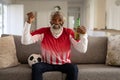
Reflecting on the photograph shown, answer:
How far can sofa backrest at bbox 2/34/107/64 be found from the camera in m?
2.88

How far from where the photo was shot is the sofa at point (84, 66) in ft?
7.91

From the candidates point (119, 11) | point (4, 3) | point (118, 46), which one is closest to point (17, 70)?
point (118, 46)

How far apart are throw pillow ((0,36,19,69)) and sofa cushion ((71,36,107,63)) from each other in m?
0.76

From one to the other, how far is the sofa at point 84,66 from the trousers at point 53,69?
0.05 m

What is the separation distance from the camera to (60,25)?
8.66 feet

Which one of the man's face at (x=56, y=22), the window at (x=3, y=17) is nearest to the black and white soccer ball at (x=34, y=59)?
the man's face at (x=56, y=22)

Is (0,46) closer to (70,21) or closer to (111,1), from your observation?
(111,1)

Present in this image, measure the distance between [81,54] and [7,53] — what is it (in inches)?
37.1

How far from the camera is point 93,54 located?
2.92 metres

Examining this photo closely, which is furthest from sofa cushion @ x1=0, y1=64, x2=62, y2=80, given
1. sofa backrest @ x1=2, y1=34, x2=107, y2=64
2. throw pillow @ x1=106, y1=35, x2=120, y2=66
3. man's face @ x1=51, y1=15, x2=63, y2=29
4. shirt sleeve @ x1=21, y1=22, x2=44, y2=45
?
throw pillow @ x1=106, y1=35, x2=120, y2=66

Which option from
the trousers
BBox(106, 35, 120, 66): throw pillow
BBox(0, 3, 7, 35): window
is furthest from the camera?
BBox(0, 3, 7, 35): window

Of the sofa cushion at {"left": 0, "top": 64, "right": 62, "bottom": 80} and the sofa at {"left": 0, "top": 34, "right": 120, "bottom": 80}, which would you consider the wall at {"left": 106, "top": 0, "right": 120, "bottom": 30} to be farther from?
the sofa cushion at {"left": 0, "top": 64, "right": 62, "bottom": 80}

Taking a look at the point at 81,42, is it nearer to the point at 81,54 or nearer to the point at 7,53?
the point at 81,54

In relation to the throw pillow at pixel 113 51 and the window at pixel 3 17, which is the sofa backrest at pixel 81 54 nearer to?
the throw pillow at pixel 113 51
